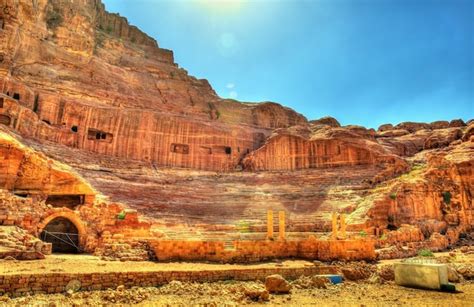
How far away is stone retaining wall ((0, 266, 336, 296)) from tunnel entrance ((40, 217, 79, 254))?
31.8 ft

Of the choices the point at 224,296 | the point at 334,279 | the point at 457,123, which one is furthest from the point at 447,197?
the point at 457,123

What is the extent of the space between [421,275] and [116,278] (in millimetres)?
12617

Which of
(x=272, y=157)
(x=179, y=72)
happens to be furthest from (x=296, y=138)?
(x=179, y=72)

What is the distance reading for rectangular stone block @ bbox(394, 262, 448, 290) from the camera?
14.0m

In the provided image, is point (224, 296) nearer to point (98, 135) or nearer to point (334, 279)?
point (334, 279)

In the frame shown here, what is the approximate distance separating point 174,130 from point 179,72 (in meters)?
17.5

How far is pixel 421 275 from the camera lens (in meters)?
14.5

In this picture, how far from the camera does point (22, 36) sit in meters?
39.9

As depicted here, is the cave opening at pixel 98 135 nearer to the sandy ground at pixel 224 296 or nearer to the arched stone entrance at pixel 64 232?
the arched stone entrance at pixel 64 232

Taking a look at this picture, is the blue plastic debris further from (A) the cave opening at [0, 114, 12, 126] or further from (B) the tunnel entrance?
(A) the cave opening at [0, 114, 12, 126]

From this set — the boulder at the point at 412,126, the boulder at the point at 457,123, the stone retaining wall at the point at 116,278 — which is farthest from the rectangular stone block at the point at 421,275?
the boulder at the point at 412,126

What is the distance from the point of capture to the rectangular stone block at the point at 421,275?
14.0 meters

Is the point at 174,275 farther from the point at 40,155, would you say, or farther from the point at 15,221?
the point at 40,155

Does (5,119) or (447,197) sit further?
(447,197)
